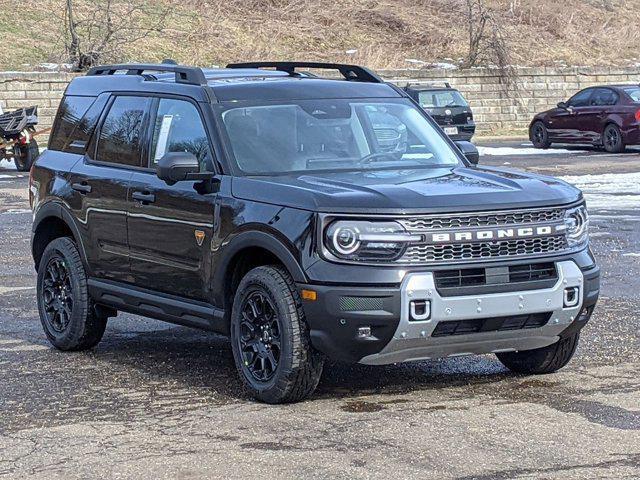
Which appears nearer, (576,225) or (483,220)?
(483,220)

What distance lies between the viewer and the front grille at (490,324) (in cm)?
718

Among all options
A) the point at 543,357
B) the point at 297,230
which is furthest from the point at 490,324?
the point at 297,230

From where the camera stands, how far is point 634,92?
100.0 feet

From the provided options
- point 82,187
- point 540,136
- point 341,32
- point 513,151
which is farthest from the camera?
point 341,32

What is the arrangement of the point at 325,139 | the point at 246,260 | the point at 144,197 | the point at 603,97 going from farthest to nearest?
the point at 603,97 → the point at 144,197 → the point at 325,139 → the point at 246,260

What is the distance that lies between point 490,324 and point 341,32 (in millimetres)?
36285

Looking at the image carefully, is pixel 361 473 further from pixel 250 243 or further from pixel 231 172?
pixel 231 172

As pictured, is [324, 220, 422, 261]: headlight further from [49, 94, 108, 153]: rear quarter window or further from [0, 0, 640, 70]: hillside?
[0, 0, 640, 70]: hillside

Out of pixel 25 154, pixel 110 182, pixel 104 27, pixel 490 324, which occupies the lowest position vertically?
pixel 25 154

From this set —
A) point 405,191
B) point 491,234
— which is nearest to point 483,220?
point 491,234

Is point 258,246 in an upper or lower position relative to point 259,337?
upper

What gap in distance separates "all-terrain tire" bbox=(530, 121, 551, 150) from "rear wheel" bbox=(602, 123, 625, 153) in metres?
1.95

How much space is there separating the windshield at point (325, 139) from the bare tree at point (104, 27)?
28592 mm

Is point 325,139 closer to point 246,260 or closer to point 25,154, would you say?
point 246,260
